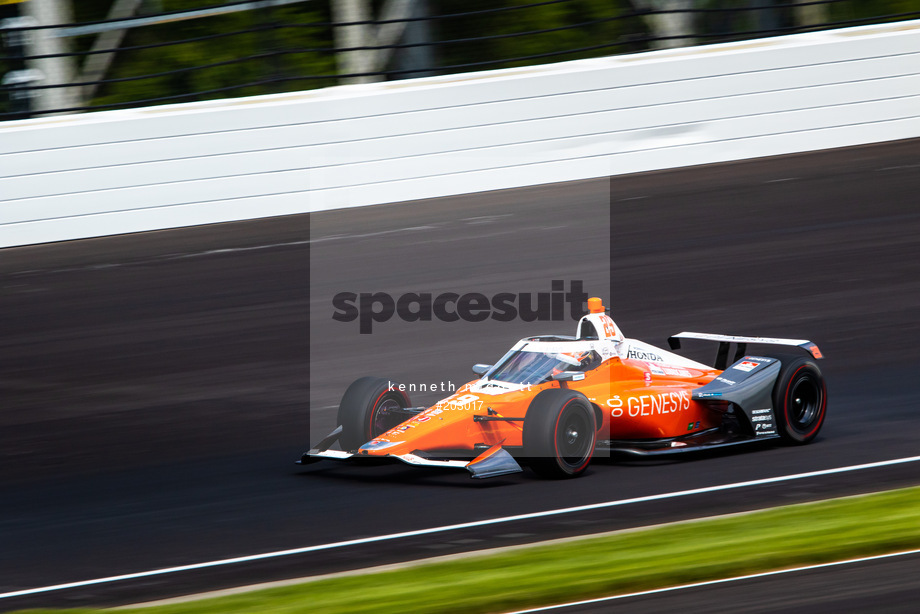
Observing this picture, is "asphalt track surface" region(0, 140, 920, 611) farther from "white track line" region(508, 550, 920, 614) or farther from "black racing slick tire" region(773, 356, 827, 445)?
"white track line" region(508, 550, 920, 614)

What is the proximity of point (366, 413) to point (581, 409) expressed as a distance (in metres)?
1.37

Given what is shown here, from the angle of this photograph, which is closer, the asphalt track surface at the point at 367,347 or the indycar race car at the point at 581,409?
the asphalt track surface at the point at 367,347

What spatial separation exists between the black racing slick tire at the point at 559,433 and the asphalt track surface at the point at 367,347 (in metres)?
0.14

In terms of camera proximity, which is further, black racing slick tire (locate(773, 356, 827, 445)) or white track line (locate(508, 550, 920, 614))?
black racing slick tire (locate(773, 356, 827, 445))

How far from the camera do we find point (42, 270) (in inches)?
498

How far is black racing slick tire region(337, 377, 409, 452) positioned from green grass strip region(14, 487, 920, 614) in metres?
1.85

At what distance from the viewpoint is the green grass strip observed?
5539 millimetres

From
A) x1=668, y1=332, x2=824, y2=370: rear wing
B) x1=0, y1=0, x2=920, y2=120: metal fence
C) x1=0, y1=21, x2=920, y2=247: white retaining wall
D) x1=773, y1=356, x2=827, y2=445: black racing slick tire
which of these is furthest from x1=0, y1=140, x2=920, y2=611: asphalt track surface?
x1=0, y1=0, x2=920, y2=120: metal fence

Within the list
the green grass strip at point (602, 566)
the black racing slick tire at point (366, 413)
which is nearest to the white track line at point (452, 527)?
the green grass strip at point (602, 566)

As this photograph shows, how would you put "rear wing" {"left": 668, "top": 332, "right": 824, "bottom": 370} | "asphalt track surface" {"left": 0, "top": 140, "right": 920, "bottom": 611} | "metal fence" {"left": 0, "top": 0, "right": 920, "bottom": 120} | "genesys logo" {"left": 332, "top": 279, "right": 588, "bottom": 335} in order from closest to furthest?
1. "asphalt track surface" {"left": 0, "top": 140, "right": 920, "bottom": 611}
2. "rear wing" {"left": 668, "top": 332, "right": 824, "bottom": 370}
3. "genesys logo" {"left": 332, "top": 279, "right": 588, "bottom": 335}
4. "metal fence" {"left": 0, "top": 0, "right": 920, "bottom": 120}

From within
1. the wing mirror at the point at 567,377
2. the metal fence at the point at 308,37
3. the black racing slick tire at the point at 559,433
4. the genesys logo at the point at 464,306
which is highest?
the metal fence at the point at 308,37

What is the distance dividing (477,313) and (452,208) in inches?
104

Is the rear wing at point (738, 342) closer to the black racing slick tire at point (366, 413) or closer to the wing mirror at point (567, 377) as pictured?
the wing mirror at point (567, 377)

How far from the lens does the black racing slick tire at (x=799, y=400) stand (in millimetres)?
8148
